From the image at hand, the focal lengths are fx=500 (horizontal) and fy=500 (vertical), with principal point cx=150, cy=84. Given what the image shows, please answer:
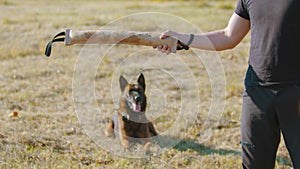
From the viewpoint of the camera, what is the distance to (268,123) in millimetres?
2854

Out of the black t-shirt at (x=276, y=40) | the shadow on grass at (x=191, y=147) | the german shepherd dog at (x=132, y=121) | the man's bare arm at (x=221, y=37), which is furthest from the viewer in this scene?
the german shepherd dog at (x=132, y=121)

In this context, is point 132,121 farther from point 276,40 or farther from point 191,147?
point 276,40

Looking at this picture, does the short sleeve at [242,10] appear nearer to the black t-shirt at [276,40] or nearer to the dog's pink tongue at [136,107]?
the black t-shirt at [276,40]

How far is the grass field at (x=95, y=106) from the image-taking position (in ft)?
15.6

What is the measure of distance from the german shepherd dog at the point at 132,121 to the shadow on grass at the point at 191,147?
15 centimetres

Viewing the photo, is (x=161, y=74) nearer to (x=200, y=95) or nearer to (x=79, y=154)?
(x=200, y=95)

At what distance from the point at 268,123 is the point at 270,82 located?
25 centimetres

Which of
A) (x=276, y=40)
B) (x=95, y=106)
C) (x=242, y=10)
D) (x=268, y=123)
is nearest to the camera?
(x=276, y=40)

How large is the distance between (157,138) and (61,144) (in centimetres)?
107

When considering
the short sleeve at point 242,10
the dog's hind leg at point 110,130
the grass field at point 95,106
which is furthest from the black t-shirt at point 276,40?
the dog's hind leg at point 110,130

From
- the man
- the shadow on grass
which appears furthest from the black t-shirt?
the shadow on grass

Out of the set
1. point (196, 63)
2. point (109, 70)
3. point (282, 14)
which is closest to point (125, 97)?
point (282, 14)

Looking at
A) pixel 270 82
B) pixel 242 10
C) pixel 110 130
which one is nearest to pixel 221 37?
pixel 242 10

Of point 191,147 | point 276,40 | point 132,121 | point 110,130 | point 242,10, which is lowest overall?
point 191,147
